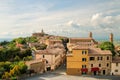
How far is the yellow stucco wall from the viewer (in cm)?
6109

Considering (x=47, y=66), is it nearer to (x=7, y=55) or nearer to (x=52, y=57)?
(x=52, y=57)

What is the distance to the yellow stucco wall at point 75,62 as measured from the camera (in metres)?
61.1

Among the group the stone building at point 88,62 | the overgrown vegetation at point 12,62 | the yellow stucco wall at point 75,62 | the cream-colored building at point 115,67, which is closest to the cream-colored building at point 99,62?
the stone building at point 88,62

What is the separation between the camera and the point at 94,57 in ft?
202

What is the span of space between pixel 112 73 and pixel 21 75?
22561mm

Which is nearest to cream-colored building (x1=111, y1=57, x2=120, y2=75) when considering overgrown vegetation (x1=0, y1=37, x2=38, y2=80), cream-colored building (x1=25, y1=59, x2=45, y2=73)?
cream-colored building (x1=25, y1=59, x2=45, y2=73)

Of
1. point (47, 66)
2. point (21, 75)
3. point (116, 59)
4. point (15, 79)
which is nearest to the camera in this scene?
point (15, 79)

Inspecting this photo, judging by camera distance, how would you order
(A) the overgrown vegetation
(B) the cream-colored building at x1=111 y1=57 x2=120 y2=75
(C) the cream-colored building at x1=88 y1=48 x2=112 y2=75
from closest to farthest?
(A) the overgrown vegetation < (B) the cream-colored building at x1=111 y1=57 x2=120 y2=75 < (C) the cream-colored building at x1=88 y1=48 x2=112 y2=75

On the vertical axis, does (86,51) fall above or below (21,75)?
above

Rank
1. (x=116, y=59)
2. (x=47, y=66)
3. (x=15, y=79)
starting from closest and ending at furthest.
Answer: (x=15, y=79) < (x=116, y=59) < (x=47, y=66)

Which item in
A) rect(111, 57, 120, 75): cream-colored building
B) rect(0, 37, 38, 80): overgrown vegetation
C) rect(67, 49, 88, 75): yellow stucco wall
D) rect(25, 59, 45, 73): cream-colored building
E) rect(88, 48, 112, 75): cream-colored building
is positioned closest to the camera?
rect(0, 37, 38, 80): overgrown vegetation

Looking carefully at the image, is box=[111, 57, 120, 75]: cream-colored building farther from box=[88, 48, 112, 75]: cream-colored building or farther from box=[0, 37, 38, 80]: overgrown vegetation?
box=[0, 37, 38, 80]: overgrown vegetation

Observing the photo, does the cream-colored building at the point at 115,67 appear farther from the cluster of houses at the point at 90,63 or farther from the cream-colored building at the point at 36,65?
the cream-colored building at the point at 36,65

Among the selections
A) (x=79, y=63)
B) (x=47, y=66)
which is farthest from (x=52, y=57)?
(x=79, y=63)
